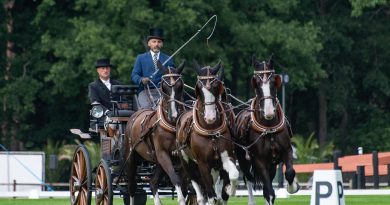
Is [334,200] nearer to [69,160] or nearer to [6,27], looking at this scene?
[69,160]

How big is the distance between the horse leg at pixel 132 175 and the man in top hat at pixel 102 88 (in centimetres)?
136

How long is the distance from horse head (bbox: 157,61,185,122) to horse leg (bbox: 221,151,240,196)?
→ 3.44ft

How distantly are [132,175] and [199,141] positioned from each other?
1827 millimetres

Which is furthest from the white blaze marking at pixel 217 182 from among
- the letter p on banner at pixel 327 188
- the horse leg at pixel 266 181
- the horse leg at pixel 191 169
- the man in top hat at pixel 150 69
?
the letter p on banner at pixel 327 188

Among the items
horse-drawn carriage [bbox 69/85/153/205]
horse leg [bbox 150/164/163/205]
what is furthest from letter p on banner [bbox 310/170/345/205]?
horse-drawn carriage [bbox 69/85/153/205]

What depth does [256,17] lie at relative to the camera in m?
44.0

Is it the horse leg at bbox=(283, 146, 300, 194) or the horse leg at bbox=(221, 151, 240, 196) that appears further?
the horse leg at bbox=(283, 146, 300, 194)

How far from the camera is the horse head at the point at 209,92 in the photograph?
16297 mm

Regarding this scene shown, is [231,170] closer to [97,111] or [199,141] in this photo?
[199,141]

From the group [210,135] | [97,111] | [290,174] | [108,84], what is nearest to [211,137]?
[210,135]

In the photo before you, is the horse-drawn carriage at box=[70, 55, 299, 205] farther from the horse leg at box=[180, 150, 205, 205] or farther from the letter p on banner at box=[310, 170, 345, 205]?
the letter p on banner at box=[310, 170, 345, 205]

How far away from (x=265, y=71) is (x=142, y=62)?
2409 mm

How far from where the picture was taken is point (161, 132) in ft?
56.6

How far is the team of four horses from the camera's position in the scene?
16422 mm
